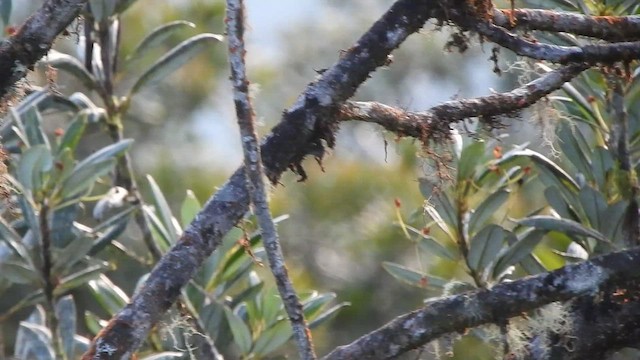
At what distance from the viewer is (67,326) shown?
1.96 m

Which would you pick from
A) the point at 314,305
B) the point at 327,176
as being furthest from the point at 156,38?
the point at 327,176

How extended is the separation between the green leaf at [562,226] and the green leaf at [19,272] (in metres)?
0.85

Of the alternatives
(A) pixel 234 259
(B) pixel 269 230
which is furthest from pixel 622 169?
(B) pixel 269 230

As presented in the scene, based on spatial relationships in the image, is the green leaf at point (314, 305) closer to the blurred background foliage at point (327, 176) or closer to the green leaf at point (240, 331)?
the blurred background foliage at point (327, 176)

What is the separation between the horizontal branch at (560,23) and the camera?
4.35 ft

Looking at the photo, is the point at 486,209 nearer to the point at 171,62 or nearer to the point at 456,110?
the point at 456,110

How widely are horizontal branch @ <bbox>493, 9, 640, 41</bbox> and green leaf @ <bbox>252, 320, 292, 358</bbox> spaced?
0.74 m

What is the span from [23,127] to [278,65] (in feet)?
15.9

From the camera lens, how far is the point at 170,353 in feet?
5.77

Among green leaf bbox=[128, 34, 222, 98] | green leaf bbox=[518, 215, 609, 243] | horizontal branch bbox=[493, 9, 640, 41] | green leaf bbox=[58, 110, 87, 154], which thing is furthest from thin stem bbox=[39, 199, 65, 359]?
horizontal branch bbox=[493, 9, 640, 41]

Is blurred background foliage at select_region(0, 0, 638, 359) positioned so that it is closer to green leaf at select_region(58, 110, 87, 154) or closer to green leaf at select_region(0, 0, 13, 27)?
green leaf at select_region(58, 110, 87, 154)

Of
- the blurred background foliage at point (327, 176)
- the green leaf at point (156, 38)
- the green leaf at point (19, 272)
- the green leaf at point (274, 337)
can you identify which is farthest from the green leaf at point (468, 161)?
the green leaf at point (19, 272)

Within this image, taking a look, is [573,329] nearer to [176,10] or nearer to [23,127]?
[23,127]

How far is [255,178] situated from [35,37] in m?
0.34
